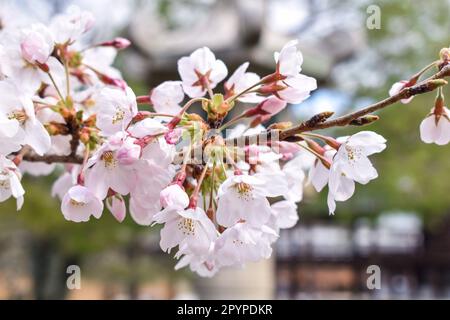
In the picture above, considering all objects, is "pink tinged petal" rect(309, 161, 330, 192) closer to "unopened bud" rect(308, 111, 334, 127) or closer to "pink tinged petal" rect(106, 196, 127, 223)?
"unopened bud" rect(308, 111, 334, 127)

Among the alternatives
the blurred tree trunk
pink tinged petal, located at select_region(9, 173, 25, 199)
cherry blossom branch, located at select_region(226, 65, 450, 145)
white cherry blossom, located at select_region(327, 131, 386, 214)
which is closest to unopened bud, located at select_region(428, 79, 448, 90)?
cherry blossom branch, located at select_region(226, 65, 450, 145)

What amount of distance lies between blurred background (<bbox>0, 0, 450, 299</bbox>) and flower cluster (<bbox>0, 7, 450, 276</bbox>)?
35 cm

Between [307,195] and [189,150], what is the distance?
12.6 ft

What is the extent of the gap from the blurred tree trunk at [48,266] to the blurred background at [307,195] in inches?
0.7

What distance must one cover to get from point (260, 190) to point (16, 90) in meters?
0.29

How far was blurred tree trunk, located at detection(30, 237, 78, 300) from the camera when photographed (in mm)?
8016

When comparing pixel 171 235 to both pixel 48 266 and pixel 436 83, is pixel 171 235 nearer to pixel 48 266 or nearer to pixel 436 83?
pixel 436 83

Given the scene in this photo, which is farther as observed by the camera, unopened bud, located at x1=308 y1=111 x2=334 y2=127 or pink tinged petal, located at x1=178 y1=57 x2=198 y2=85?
pink tinged petal, located at x1=178 y1=57 x2=198 y2=85

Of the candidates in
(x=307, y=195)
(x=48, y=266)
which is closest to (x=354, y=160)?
(x=307, y=195)

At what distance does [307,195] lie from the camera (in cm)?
445

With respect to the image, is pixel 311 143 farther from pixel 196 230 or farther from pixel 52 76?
pixel 52 76

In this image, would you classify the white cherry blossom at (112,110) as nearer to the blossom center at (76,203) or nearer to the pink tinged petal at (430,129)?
the blossom center at (76,203)

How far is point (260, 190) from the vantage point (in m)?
0.65
